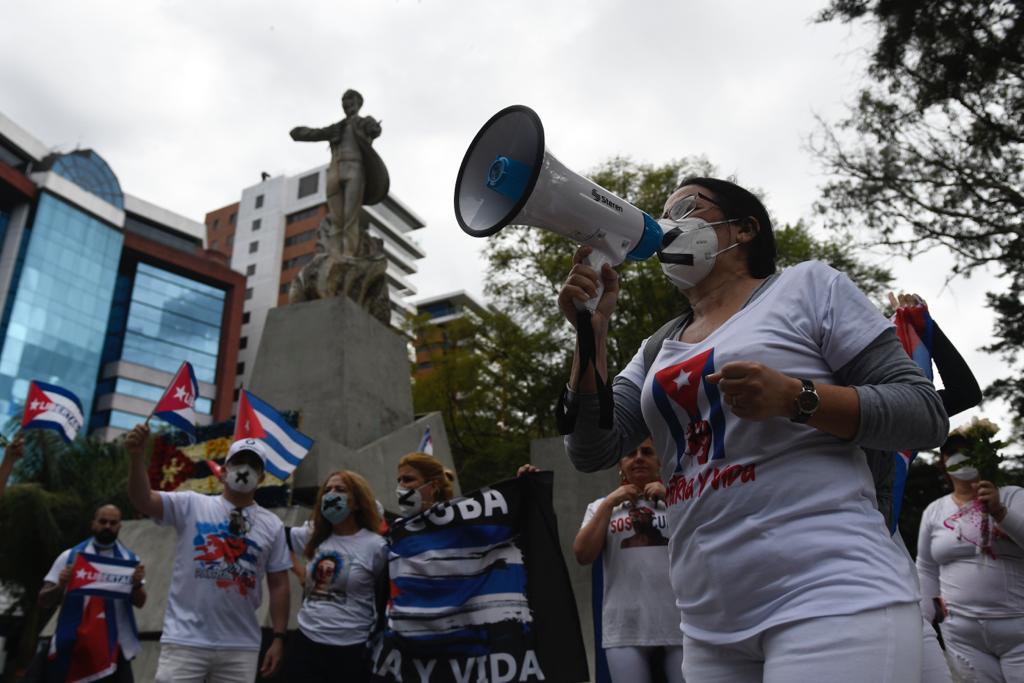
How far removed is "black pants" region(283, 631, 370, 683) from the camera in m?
4.46

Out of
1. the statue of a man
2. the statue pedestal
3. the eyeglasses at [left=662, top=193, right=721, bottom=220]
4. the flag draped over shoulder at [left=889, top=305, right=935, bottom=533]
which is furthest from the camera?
the statue of a man

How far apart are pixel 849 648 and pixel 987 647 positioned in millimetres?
3846

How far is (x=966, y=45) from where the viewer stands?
40.9 ft

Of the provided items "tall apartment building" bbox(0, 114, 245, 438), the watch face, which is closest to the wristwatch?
the watch face

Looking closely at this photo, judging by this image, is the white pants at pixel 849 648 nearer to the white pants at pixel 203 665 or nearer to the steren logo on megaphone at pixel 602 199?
the steren logo on megaphone at pixel 602 199

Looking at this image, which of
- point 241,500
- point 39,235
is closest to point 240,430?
point 241,500

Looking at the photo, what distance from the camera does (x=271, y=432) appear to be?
709 cm

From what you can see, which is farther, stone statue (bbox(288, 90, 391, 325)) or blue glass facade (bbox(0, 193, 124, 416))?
blue glass facade (bbox(0, 193, 124, 416))

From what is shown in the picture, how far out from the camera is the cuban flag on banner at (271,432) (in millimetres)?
7000

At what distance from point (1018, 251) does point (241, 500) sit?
12513mm

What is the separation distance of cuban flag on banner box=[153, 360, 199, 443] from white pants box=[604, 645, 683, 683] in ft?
12.2

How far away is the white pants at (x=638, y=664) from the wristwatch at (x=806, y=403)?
9.15 ft

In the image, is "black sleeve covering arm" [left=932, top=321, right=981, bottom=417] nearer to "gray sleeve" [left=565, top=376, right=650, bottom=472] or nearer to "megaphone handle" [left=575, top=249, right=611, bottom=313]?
"gray sleeve" [left=565, top=376, right=650, bottom=472]

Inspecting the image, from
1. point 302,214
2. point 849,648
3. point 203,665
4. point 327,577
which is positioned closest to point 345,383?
point 327,577
